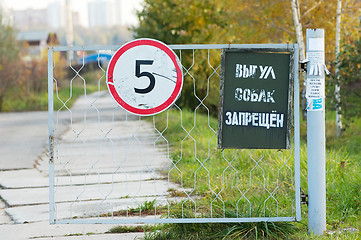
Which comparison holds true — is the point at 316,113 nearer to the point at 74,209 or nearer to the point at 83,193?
the point at 74,209

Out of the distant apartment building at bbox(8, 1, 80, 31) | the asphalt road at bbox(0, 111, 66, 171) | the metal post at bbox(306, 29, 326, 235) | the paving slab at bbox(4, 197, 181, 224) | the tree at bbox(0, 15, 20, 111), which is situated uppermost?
the distant apartment building at bbox(8, 1, 80, 31)

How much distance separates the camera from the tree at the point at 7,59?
2389 centimetres

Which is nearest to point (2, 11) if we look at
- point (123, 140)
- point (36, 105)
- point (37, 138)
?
point (36, 105)

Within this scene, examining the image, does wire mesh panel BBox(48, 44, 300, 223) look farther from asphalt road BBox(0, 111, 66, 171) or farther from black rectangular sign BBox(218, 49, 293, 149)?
asphalt road BBox(0, 111, 66, 171)

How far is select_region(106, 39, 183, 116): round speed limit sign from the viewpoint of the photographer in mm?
4223

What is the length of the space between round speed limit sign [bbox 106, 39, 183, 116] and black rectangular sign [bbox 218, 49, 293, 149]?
0.38m

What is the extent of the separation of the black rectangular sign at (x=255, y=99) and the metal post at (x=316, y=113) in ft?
0.60

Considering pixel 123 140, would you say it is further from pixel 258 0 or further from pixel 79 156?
pixel 258 0

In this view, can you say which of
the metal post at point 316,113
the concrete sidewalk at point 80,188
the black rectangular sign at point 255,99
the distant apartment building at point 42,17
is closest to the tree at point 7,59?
the concrete sidewalk at point 80,188

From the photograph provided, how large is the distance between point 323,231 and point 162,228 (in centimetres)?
126

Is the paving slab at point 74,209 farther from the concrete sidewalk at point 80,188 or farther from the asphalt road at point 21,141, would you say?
the asphalt road at point 21,141

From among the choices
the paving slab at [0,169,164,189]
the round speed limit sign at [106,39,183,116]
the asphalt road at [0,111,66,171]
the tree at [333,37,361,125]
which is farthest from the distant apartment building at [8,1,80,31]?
the round speed limit sign at [106,39,183,116]

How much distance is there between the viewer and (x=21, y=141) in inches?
506

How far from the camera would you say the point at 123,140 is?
1210 centimetres
